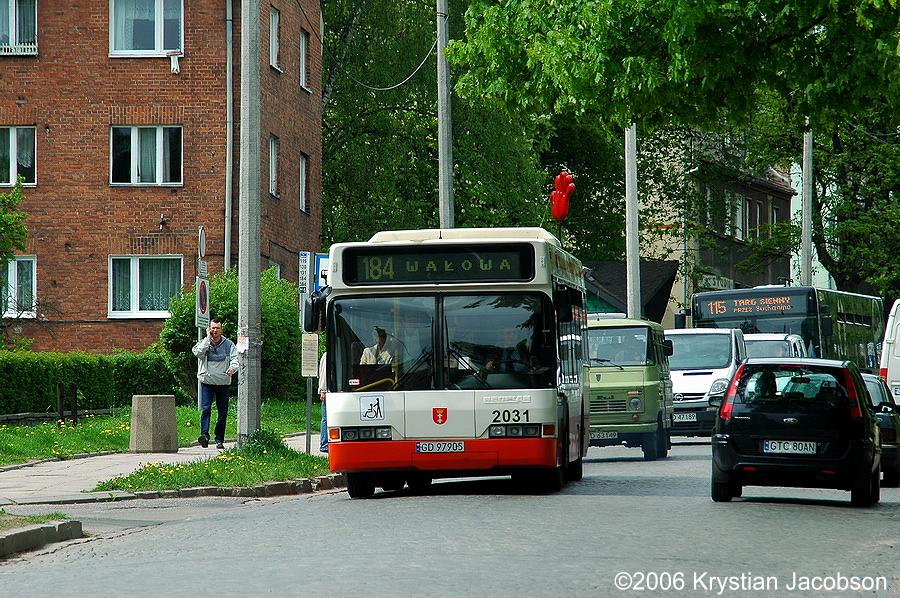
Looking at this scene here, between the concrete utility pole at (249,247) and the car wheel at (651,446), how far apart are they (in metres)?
7.04

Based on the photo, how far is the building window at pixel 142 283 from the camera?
125 ft

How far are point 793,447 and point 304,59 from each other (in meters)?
28.3

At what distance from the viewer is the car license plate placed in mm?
16656

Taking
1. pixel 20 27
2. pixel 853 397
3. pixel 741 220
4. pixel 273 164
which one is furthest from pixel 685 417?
pixel 741 220

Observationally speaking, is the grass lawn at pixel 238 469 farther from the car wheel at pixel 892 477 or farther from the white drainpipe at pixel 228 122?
the white drainpipe at pixel 228 122

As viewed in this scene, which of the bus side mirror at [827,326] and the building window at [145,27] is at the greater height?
the building window at [145,27]

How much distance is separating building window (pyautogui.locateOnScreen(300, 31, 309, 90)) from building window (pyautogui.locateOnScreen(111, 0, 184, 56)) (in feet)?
17.0

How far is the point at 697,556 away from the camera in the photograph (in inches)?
460

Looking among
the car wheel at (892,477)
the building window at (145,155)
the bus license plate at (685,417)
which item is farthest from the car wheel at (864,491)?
the building window at (145,155)

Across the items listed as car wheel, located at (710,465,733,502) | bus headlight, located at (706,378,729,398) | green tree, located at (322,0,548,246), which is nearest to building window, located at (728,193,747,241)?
green tree, located at (322,0,548,246)

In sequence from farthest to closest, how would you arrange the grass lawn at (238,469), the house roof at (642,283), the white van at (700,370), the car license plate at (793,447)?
the house roof at (642,283) → the white van at (700,370) → the grass lawn at (238,469) → the car license plate at (793,447)

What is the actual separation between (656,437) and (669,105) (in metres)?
6.56

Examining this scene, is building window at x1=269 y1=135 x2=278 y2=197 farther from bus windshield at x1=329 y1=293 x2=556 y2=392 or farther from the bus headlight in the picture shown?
bus windshield at x1=329 y1=293 x2=556 y2=392

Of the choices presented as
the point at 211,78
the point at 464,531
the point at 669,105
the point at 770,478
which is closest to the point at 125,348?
the point at 211,78
